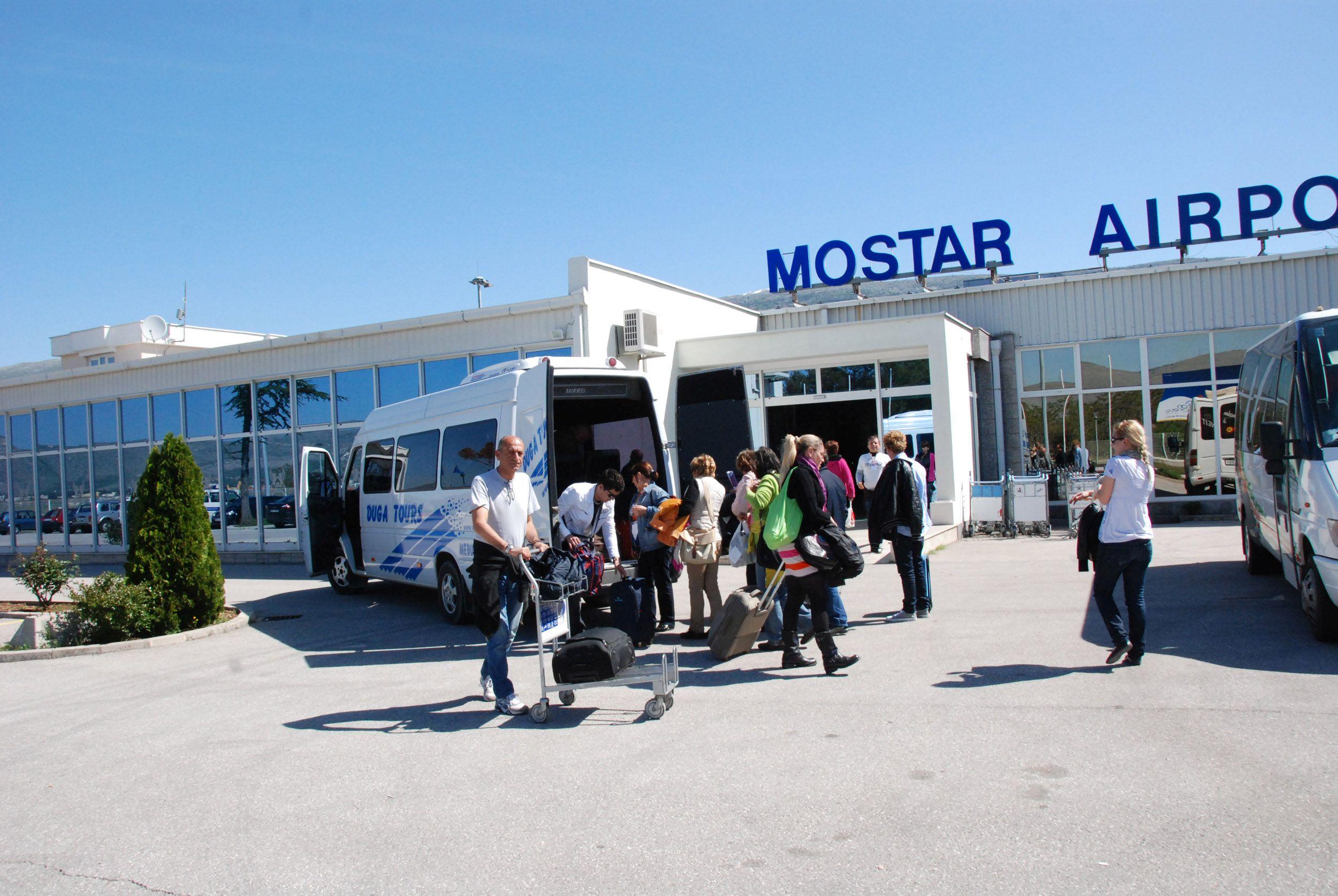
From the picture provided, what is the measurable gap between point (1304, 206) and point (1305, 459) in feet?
48.8

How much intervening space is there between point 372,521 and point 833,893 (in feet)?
29.7

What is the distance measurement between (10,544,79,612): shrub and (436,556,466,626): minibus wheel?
212 inches

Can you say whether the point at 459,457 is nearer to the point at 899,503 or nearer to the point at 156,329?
the point at 899,503

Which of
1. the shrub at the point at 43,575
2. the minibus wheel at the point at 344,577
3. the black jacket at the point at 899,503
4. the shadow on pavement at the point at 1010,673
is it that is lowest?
the shadow on pavement at the point at 1010,673

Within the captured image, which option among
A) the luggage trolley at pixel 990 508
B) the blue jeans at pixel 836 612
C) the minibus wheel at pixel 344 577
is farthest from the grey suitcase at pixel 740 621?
the luggage trolley at pixel 990 508

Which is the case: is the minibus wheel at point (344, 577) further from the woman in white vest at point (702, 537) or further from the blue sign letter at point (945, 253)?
the blue sign letter at point (945, 253)

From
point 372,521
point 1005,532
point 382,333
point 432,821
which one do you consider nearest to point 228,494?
point 382,333

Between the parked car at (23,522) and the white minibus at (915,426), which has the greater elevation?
the white minibus at (915,426)

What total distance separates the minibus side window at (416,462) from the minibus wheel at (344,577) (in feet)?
7.92

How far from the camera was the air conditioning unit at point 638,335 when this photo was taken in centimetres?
1478

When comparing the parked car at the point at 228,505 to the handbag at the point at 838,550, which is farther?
the parked car at the point at 228,505

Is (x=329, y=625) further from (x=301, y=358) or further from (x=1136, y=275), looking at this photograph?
(x=1136, y=275)

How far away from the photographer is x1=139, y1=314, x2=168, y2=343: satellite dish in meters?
29.4

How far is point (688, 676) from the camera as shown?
682 cm
